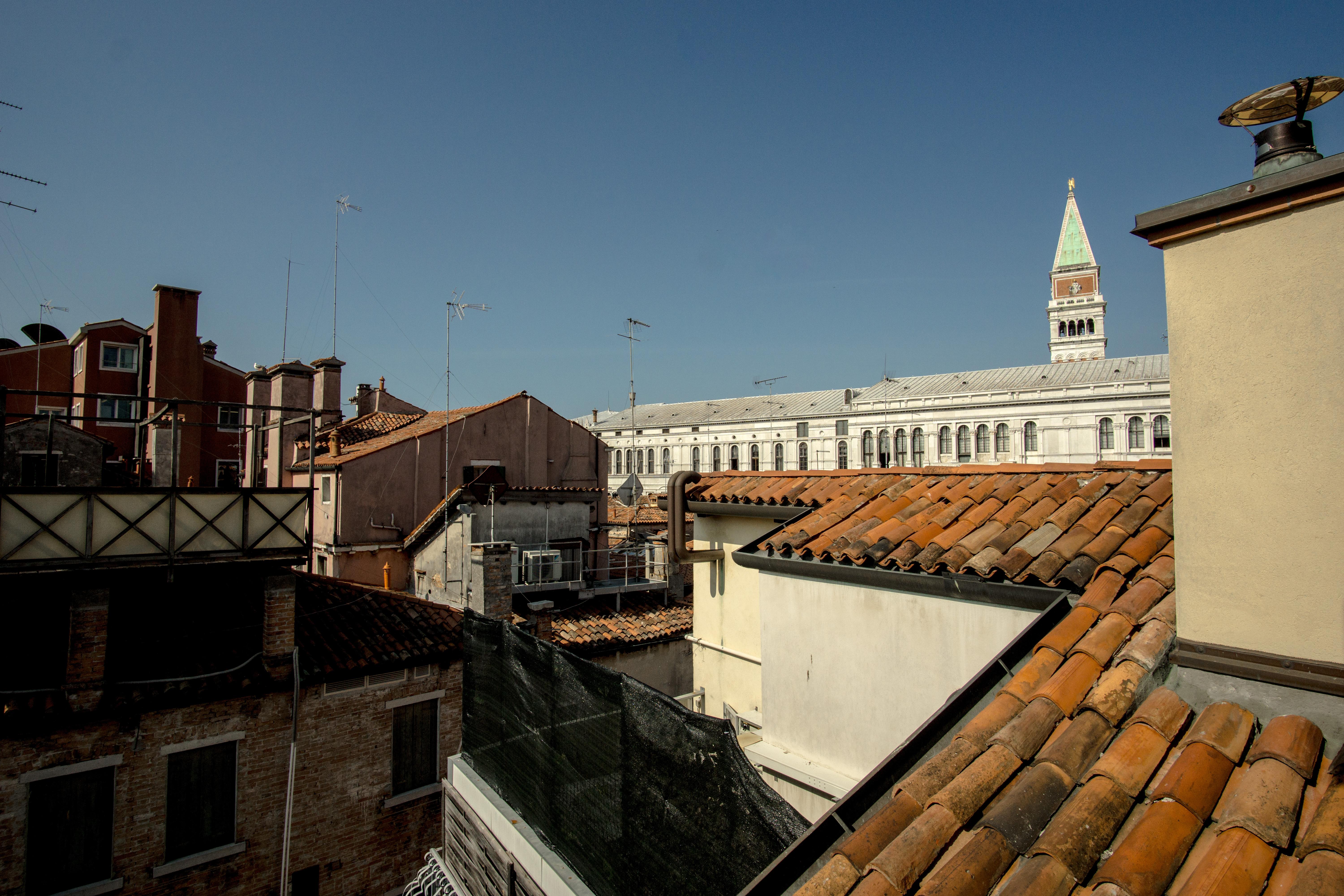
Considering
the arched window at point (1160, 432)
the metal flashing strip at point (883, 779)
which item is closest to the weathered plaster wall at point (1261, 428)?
the metal flashing strip at point (883, 779)

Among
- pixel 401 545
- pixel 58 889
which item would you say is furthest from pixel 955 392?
pixel 58 889

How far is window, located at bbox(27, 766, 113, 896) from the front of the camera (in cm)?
854

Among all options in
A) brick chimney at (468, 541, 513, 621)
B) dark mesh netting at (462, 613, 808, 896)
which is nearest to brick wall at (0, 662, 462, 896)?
brick chimney at (468, 541, 513, 621)

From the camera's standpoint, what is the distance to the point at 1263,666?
8.46 feet

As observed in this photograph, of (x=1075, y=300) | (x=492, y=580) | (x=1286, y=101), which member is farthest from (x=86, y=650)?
(x=1075, y=300)

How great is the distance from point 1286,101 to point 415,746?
1307 centimetres

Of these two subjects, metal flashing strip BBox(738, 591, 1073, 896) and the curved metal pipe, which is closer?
metal flashing strip BBox(738, 591, 1073, 896)

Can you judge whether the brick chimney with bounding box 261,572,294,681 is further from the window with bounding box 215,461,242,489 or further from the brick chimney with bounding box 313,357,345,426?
the window with bounding box 215,461,242,489

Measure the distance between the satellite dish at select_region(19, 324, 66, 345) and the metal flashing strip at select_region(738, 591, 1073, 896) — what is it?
131ft

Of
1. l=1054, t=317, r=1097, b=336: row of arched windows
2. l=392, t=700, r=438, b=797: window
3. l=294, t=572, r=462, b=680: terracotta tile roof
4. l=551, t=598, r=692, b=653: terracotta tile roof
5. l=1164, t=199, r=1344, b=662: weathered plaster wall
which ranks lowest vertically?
l=392, t=700, r=438, b=797: window

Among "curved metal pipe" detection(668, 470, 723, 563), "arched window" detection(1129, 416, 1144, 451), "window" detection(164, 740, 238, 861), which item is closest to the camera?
"curved metal pipe" detection(668, 470, 723, 563)

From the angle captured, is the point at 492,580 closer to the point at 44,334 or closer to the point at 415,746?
the point at 415,746

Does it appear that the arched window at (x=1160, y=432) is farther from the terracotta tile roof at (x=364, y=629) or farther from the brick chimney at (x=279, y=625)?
the brick chimney at (x=279, y=625)

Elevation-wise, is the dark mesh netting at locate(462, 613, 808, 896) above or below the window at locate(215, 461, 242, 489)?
below
